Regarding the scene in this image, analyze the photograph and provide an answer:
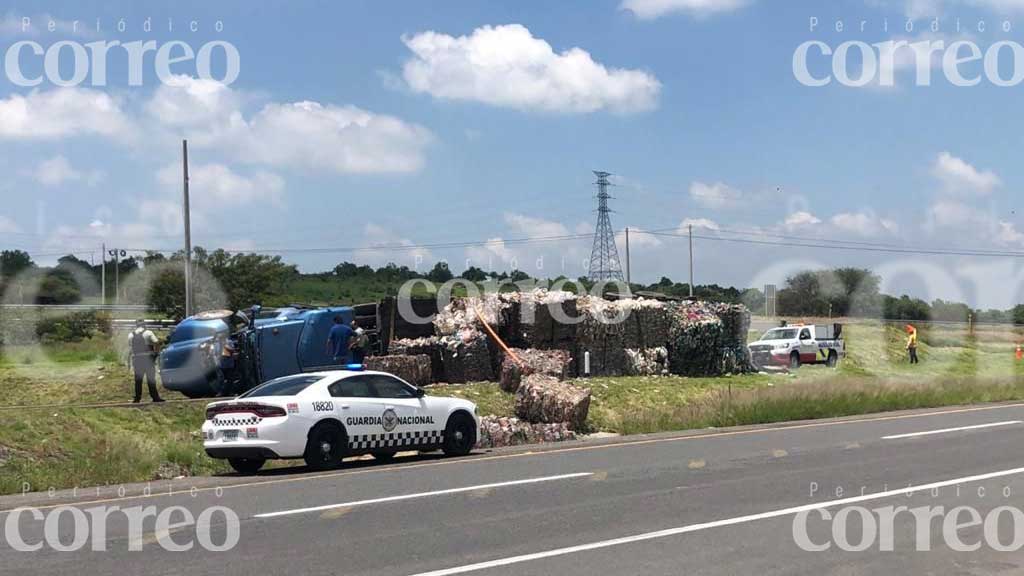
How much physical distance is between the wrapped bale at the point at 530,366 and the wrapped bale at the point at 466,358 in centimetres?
58

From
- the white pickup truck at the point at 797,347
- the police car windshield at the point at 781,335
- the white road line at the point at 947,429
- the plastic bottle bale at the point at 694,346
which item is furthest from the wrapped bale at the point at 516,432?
the police car windshield at the point at 781,335

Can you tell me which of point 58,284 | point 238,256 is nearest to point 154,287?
point 238,256

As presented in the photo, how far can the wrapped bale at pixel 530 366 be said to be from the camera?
2792cm

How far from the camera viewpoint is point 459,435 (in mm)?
17734

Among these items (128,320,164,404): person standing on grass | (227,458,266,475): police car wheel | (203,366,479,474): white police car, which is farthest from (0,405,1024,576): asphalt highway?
(128,320,164,404): person standing on grass

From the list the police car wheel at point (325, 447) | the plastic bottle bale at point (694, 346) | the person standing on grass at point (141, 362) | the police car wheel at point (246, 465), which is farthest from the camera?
the plastic bottle bale at point (694, 346)

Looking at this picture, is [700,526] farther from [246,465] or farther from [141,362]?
[141,362]

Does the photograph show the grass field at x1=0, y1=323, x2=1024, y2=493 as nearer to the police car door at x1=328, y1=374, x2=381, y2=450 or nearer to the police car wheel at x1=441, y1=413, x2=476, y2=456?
the police car door at x1=328, y1=374, x2=381, y2=450

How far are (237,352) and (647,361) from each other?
13.4 m

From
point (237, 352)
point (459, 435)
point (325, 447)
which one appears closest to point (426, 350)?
point (237, 352)

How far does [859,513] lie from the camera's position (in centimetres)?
1108

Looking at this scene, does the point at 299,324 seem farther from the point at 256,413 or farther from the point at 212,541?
the point at 212,541

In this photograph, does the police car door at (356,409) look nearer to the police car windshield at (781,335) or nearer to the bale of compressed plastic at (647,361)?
the bale of compressed plastic at (647,361)

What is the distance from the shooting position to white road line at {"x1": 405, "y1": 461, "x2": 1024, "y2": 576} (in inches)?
340
